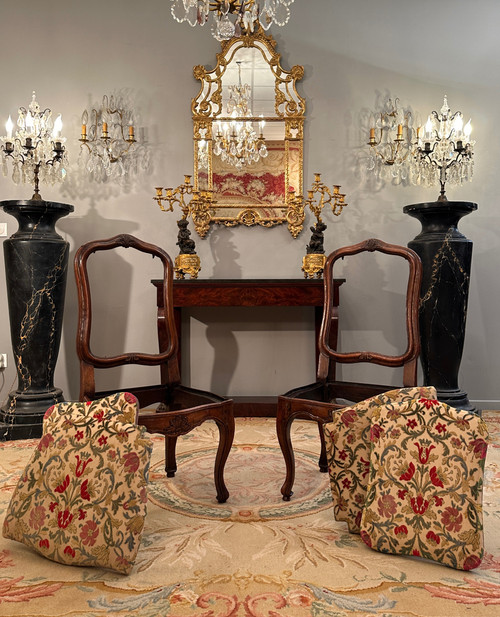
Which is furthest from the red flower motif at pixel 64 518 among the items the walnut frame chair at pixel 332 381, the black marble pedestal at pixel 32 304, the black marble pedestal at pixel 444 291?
the black marble pedestal at pixel 444 291

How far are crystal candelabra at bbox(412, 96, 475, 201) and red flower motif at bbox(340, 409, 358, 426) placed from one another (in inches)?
79.1

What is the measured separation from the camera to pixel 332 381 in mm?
2600

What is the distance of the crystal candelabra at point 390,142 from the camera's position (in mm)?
3916

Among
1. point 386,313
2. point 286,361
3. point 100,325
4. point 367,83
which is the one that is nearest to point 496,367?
point 386,313

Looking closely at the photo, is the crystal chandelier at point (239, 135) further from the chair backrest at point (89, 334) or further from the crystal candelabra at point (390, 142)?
the chair backrest at point (89, 334)

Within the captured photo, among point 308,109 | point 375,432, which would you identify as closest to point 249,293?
point 308,109

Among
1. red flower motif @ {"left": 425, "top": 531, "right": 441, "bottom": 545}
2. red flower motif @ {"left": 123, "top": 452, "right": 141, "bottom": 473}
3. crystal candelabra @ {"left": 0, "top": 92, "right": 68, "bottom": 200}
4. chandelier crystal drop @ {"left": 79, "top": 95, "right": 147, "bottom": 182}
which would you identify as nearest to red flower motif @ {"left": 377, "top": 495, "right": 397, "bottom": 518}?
red flower motif @ {"left": 425, "top": 531, "right": 441, "bottom": 545}

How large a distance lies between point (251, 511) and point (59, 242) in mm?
1982

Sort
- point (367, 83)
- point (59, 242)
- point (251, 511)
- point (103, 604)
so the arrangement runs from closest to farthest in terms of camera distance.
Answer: point (103, 604) < point (251, 511) < point (59, 242) < point (367, 83)

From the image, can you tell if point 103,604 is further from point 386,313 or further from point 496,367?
point 496,367

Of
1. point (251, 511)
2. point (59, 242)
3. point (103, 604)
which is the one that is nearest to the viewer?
point (103, 604)

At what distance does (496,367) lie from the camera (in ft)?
13.1

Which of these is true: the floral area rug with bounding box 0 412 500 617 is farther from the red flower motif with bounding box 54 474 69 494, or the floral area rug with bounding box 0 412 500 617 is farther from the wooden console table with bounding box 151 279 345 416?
the wooden console table with bounding box 151 279 345 416

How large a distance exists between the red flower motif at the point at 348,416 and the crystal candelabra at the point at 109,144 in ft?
8.59
